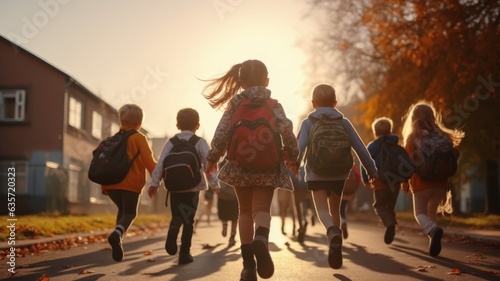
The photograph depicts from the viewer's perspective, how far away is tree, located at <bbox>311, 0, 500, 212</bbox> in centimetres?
1955

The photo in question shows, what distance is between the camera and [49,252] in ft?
37.6

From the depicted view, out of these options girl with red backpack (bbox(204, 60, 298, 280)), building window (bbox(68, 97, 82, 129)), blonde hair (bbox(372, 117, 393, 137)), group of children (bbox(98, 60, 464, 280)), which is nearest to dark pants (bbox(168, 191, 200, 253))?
group of children (bbox(98, 60, 464, 280))

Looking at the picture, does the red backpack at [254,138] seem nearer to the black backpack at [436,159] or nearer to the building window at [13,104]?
the black backpack at [436,159]

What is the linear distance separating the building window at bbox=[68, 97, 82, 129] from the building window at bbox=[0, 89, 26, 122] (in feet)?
6.64

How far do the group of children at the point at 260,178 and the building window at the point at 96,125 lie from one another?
26.3m

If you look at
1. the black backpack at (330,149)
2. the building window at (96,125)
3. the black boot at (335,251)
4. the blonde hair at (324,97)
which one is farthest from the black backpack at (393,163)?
the building window at (96,125)

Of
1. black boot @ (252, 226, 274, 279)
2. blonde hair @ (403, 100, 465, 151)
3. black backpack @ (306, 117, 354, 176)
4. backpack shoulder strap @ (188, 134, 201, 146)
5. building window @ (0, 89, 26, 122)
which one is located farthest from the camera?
building window @ (0, 89, 26, 122)

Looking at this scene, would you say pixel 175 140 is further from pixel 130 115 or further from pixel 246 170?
pixel 246 170

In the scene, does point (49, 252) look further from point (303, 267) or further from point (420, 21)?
point (420, 21)

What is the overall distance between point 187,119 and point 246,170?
2846mm

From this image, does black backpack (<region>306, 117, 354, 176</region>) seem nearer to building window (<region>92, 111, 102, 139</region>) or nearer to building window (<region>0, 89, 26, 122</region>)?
building window (<region>0, 89, 26, 122</region>)

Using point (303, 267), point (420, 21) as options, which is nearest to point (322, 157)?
point (303, 267)

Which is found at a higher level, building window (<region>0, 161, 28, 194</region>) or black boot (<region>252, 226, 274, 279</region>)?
building window (<region>0, 161, 28, 194</region>)

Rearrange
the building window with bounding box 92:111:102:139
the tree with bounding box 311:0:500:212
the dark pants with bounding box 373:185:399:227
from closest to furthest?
the dark pants with bounding box 373:185:399:227 → the tree with bounding box 311:0:500:212 → the building window with bounding box 92:111:102:139
